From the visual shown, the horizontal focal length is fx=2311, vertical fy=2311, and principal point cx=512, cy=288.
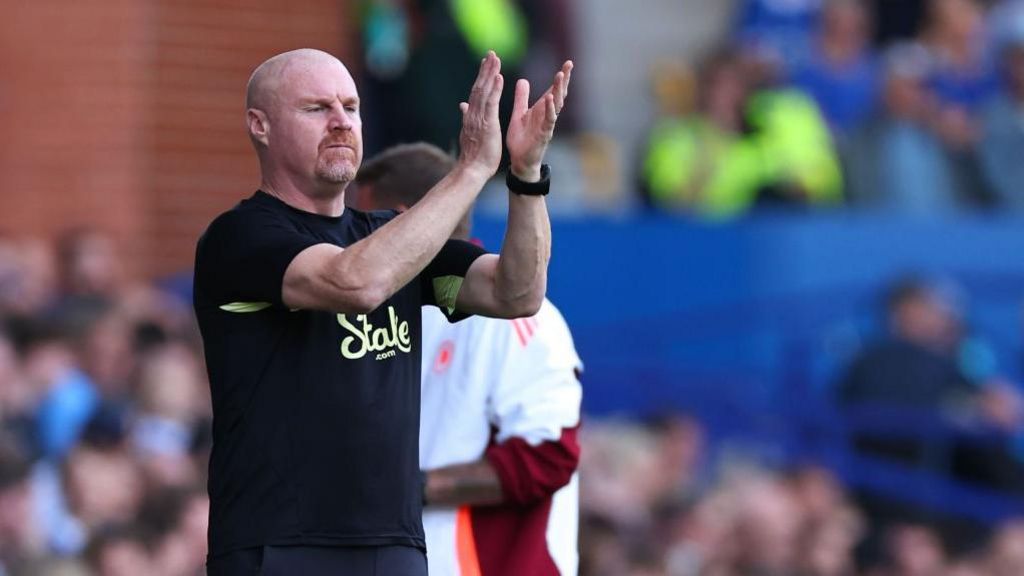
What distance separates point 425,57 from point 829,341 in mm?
2770

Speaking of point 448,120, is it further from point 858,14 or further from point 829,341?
point 858,14

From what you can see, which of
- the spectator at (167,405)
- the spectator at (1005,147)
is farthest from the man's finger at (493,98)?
the spectator at (1005,147)

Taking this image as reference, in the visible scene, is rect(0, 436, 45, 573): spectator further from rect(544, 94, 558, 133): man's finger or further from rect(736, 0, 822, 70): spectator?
rect(736, 0, 822, 70): spectator

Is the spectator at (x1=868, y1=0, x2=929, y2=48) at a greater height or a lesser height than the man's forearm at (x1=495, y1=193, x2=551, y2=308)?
greater

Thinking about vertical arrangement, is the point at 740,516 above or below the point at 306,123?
below

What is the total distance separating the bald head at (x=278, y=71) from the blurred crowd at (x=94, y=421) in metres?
3.71

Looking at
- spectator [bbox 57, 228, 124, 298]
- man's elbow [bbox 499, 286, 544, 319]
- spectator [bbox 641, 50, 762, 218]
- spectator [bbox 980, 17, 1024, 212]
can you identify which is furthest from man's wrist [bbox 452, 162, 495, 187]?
spectator [bbox 980, 17, 1024, 212]

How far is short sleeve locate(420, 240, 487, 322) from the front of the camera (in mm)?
5293

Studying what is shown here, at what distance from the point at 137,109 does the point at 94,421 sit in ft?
12.7

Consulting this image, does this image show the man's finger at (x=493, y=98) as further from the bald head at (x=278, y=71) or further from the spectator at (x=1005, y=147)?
the spectator at (x=1005, y=147)

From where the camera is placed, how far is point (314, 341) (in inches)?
198

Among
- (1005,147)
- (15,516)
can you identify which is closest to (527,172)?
(15,516)

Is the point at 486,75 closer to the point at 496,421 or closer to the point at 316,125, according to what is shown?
the point at 316,125

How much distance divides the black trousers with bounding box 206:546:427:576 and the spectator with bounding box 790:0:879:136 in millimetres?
10080
